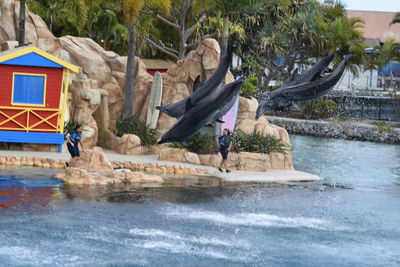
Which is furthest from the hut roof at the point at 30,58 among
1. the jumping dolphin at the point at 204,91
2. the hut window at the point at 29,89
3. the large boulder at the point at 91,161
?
the jumping dolphin at the point at 204,91

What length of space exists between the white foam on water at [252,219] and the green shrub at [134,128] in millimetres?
9592

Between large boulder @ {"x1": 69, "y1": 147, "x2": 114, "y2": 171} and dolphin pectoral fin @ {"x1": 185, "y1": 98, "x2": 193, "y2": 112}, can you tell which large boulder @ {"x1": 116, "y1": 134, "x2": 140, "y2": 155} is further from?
dolphin pectoral fin @ {"x1": 185, "y1": 98, "x2": 193, "y2": 112}

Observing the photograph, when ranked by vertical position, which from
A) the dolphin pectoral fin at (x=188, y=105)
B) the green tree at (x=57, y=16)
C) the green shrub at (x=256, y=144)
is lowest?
the green shrub at (x=256, y=144)

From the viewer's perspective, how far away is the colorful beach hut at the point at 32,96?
2761cm

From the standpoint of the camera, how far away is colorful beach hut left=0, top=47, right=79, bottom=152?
90.6 ft

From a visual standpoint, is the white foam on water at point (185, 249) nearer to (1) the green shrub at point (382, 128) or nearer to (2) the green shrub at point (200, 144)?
(2) the green shrub at point (200, 144)

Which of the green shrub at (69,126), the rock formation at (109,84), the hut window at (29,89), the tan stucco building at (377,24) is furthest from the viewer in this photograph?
the tan stucco building at (377,24)

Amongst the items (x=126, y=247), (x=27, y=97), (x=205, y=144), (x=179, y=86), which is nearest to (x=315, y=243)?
(x=126, y=247)

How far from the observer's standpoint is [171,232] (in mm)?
18656

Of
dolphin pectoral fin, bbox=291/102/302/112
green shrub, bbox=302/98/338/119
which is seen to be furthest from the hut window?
dolphin pectoral fin, bbox=291/102/302/112

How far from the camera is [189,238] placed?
18.3 metres

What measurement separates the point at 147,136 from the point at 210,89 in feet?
27.0

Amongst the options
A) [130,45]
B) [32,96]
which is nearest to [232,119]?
[130,45]

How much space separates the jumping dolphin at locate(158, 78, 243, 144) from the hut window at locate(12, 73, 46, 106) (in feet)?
26.3
